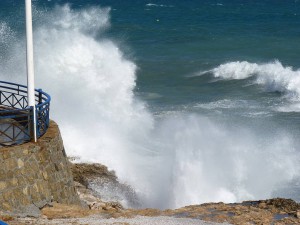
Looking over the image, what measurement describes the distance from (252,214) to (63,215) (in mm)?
3980

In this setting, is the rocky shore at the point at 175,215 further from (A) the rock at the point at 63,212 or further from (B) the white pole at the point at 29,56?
(B) the white pole at the point at 29,56

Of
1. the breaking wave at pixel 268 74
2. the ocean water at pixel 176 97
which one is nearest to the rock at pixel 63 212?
the ocean water at pixel 176 97

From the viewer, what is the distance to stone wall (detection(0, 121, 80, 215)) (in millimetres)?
14766

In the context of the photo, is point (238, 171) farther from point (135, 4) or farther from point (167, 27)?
point (135, 4)

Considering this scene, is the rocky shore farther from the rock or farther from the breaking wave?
the breaking wave

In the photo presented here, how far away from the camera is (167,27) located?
59375 millimetres

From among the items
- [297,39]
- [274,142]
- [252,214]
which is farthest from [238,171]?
[297,39]

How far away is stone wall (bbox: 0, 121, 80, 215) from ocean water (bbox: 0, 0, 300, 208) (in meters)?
4.14

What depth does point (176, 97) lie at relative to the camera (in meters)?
35.8

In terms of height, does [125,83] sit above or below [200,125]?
above

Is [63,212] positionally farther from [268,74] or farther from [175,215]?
[268,74]

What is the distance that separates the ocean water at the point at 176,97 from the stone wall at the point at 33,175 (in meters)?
4.14

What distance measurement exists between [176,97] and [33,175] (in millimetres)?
20954

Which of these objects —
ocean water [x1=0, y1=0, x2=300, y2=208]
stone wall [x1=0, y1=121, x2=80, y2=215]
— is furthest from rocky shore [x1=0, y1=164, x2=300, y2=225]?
ocean water [x1=0, y1=0, x2=300, y2=208]
